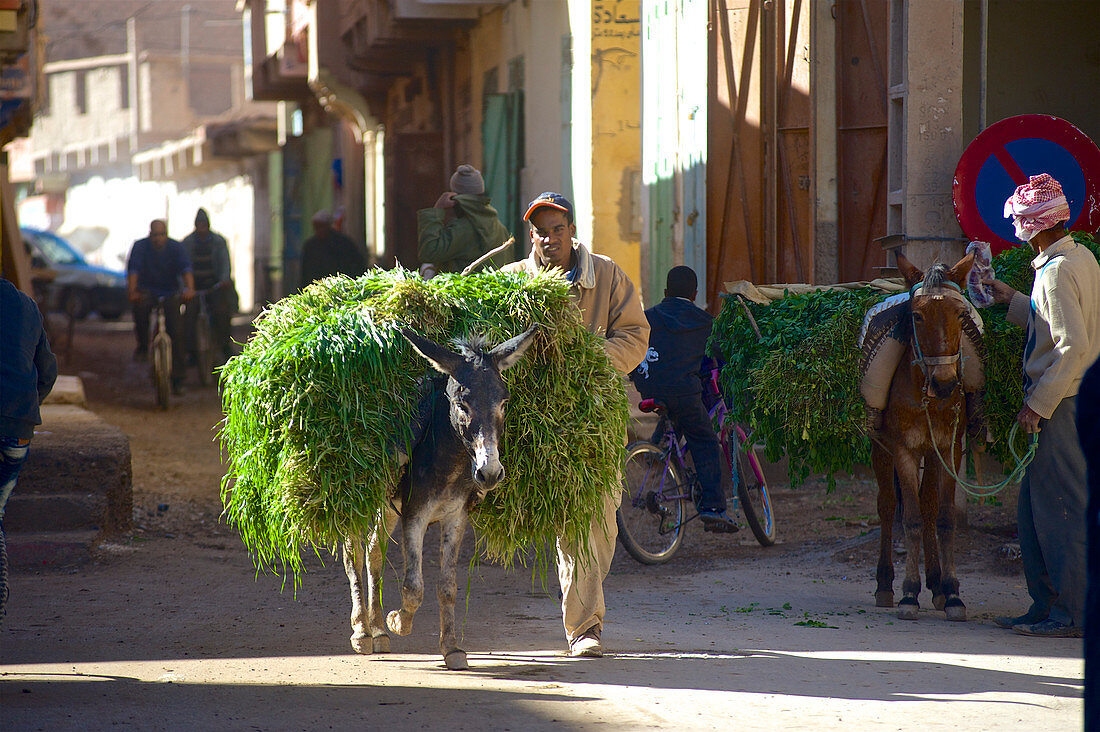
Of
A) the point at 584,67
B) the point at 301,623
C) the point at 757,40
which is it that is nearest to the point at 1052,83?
the point at 757,40

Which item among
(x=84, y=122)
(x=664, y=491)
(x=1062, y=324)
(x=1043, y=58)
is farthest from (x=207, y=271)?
(x=84, y=122)

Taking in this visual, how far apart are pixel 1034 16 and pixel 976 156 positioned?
4857 millimetres

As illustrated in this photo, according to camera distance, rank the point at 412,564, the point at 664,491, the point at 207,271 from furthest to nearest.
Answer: the point at 207,271
the point at 664,491
the point at 412,564

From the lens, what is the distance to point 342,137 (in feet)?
85.0

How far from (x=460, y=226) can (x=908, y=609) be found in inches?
183

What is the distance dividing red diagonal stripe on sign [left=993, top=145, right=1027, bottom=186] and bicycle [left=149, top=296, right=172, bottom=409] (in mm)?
9631

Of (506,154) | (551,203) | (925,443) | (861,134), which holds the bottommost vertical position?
(925,443)

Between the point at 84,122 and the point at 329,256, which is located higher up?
the point at 84,122

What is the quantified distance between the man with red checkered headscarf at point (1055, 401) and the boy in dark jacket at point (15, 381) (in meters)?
4.28

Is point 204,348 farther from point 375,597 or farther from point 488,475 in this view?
point 488,475

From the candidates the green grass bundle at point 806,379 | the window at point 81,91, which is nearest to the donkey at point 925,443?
the green grass bundle at point 806,379

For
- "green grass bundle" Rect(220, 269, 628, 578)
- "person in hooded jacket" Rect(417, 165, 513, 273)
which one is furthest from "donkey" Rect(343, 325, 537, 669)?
"person in hooded jacket" Rect(417, 165, 513, 273)

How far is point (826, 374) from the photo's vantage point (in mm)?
6695

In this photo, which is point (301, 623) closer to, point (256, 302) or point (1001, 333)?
point (1001, 333)
